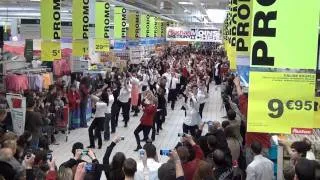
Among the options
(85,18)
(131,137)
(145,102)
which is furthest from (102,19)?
(145,102)

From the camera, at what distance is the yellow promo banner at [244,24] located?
10.0 meters

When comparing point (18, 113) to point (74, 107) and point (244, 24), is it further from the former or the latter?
A: point (244, 24)

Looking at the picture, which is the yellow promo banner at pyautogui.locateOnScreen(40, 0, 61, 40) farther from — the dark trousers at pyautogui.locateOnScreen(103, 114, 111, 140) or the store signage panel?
the store signage panel

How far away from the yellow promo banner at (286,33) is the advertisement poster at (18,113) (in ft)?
25.1

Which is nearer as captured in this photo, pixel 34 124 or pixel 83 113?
pixel 34 124

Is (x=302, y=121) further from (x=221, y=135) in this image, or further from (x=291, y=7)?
(x=221, y=135)

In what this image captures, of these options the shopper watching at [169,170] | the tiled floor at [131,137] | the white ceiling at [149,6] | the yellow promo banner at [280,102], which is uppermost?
the white ceiling at [149,6]

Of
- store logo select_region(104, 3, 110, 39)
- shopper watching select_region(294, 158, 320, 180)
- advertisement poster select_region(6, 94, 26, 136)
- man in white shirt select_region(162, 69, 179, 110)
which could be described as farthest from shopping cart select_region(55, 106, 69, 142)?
shopper watching select_region(294, 158, 320, 180)

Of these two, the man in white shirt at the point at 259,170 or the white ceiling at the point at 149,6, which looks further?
the white ceiling at the point at 149,6

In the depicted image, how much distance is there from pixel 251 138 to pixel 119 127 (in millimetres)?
8947

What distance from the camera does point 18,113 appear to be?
39.1ft

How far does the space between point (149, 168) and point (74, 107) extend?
31.1ft

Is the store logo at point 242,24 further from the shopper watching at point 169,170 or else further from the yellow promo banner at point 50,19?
the yellow promo banner at point 50,19

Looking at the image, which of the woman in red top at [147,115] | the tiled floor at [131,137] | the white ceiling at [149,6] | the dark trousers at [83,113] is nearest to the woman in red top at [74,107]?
the dark trousers at [83,113]
